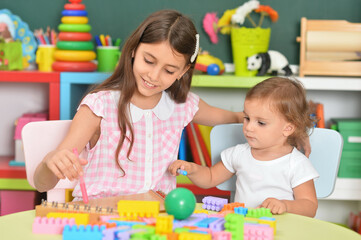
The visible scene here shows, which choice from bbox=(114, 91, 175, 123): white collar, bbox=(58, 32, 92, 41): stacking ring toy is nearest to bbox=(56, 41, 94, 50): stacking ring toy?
bbox=(58, 32, 92, 41): stacking ring toy

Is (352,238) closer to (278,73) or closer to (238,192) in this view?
(238,192)

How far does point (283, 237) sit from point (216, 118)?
76cm

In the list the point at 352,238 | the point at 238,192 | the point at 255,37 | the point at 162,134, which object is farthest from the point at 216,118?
the point at 352,238

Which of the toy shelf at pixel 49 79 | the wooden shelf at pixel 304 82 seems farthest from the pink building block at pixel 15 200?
the wooden shelf at pixel 304 82

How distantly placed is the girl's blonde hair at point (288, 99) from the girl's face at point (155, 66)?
0.21 meters

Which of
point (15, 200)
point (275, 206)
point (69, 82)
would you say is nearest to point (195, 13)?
point (69, 82)

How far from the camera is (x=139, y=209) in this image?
39.2 inches

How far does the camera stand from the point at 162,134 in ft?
5.28

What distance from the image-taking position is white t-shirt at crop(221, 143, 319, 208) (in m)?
1.38

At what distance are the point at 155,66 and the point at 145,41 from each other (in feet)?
0.27

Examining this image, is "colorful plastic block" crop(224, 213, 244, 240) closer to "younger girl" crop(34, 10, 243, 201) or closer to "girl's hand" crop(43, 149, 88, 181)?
"girl's hand" crop(43, 149, 88, 181)

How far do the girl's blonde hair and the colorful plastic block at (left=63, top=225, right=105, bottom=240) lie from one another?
Answer: 2.16ft

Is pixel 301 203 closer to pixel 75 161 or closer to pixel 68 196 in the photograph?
pixel 75 161

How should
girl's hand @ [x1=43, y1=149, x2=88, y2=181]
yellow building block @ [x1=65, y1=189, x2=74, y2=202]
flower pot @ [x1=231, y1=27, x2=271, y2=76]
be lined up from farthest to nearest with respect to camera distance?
1. flower pot @ [x1=231, y1=27, x2=271, y2=76]
2. yellow building block @ [x1=65, y1=189, x2=74, y2=202]
3. girl's hand @ [x1=43, y1=149, x2=88, y2=181]
